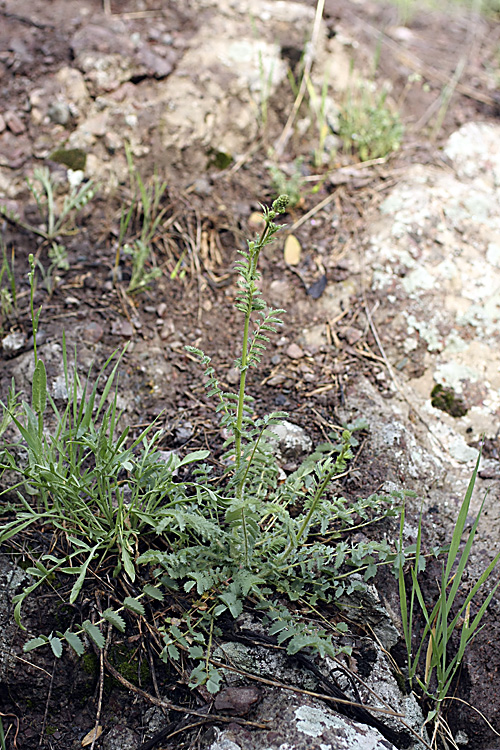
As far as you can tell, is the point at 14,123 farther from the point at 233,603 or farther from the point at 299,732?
the point at 299,732

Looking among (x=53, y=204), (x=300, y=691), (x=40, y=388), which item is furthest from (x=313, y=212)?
(x=300, y=691)

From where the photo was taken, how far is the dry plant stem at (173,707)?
155cm

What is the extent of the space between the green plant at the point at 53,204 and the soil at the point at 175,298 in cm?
5

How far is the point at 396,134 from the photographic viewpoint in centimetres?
325

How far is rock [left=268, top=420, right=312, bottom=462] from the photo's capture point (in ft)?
7.32

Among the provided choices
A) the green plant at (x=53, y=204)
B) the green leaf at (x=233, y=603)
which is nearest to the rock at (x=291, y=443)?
the green leaf at (x=233, y=603)

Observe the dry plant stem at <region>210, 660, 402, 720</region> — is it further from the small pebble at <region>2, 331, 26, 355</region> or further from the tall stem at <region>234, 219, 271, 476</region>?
the small pebble at <region>2, 331, 26, 355</region>

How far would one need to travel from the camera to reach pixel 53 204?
286 centimetres

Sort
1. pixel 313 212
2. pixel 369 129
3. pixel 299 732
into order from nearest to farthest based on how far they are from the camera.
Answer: pixel 299 732, pixel 313 212, pixel 369 129

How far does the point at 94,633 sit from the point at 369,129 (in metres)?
2.97

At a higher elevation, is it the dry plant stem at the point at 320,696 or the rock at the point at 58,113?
the rock at the point at 58,113

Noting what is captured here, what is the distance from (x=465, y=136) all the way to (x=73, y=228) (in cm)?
246

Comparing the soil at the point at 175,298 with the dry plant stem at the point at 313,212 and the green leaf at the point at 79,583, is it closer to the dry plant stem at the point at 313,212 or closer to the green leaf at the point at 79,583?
the dry plant stem at the point at 313,212

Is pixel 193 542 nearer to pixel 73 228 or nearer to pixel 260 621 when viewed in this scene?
pixel 260 621
